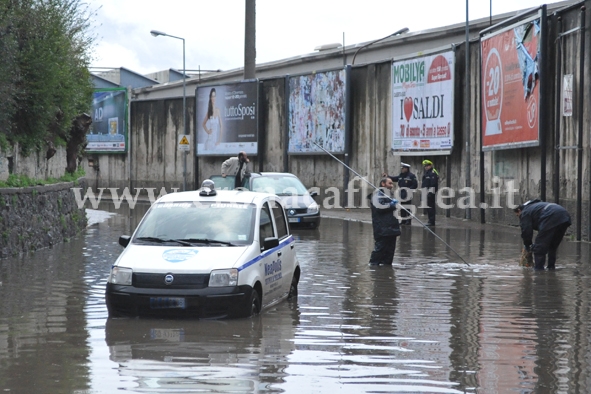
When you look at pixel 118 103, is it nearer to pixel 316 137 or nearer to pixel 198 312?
pixel 316 137

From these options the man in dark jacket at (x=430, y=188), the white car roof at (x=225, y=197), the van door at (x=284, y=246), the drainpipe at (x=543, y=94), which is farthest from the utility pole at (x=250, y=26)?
the white car roof at (x=225, y=197)

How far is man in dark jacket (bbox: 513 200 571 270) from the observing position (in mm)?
16656

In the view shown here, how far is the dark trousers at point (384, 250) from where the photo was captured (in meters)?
17.3

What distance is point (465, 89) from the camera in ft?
106

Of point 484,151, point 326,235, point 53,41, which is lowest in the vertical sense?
point 326,235

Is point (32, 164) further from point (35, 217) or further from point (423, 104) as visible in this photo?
point (423, 104)

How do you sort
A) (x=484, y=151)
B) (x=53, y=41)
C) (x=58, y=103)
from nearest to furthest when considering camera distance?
1. (x=53, y=41)
2. (x=58, y=103)
3. (x=484, y=151)

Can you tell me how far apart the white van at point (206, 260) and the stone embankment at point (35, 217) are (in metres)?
6.53

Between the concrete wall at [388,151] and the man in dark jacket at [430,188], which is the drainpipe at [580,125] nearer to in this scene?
the concrete wall at [388,151]

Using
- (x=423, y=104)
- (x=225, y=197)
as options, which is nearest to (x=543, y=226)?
(x=225, y=197)

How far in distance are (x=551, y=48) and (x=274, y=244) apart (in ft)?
52.7

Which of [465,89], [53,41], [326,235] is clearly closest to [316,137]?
[465,89]

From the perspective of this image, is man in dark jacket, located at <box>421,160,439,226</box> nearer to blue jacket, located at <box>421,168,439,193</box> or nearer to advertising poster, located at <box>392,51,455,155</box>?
blue jacket, located at <box>421,168,439,193</box>

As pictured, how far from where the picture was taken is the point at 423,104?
3525 cm
